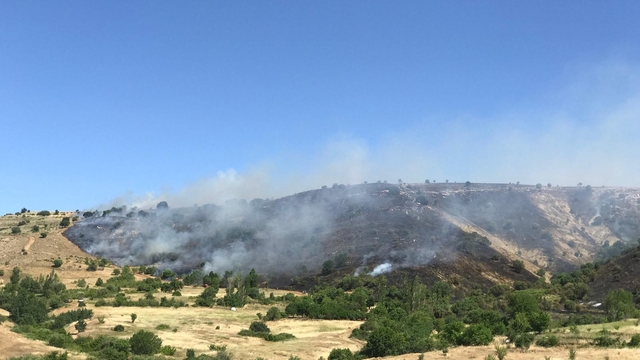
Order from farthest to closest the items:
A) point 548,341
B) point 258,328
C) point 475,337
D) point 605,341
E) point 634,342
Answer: point 258,328, point 475,337, point 548,341, point 605,341, point 634,342

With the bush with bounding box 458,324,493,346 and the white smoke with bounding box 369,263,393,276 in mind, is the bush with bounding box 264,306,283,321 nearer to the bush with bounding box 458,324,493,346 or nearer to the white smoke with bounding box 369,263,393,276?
the bush with bounding box 458,324,493,346

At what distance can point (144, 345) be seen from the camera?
3594 centimetres

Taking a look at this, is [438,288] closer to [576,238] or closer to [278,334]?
[278,334]

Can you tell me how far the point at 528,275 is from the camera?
102250 mm

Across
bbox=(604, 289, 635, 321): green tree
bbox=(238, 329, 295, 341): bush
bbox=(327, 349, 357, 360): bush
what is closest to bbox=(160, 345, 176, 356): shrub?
bbox=(238, 329, 295, 341): bush

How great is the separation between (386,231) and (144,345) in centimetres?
8696

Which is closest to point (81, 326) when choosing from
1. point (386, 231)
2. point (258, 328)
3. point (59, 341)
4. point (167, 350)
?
point (59, 341)

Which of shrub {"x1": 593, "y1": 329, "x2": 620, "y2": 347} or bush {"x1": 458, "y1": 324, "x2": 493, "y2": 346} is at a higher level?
shrub {"x1": 593, "y1": 329, "x2": 620, "y2": 347}

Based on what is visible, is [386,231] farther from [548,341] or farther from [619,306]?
[548,341]

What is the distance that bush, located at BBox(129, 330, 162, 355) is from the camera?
35772 mm

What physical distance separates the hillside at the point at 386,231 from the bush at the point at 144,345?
62.2m

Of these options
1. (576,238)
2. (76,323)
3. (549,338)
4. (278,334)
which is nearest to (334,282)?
(278,334)

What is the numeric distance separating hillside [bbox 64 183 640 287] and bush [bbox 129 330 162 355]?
62.2m

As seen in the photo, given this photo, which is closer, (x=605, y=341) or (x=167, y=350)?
(x=605, y=341)
